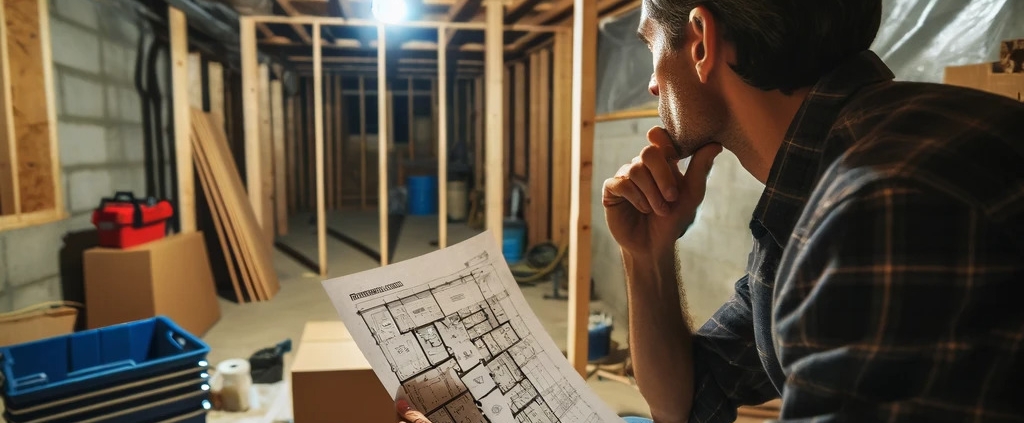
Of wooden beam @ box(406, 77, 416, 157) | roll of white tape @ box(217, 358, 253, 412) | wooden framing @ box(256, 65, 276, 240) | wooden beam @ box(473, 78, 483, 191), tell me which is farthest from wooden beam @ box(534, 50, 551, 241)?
wooden beam @ box(406, 77, 416, 157)

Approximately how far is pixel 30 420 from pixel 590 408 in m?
1.41

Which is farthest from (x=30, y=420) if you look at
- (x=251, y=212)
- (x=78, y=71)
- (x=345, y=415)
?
(x=251, y=212)

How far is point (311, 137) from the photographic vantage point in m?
8.27

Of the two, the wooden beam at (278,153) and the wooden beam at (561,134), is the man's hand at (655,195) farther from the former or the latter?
the wooden beam at (278,153)

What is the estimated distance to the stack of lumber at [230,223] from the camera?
369 centimetres

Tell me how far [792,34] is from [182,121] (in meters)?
3.68

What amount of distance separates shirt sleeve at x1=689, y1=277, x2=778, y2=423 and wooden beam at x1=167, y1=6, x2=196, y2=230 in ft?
10.9

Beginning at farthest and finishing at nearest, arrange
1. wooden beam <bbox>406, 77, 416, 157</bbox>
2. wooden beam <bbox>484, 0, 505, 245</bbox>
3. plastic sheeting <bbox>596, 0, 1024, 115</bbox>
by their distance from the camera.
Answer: wooden beam <bbox>406, 77, 416, 157</bbox> < wooden beam <bbox>484, 0, 505, 245</bbox> < plastic sheeting <bbox>596, 0, 1024, 115</bbox>

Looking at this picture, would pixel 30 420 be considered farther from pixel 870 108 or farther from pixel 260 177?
pixel 260 177

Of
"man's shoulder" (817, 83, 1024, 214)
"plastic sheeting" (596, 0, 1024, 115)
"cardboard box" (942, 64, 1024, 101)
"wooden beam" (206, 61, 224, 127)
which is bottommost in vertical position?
"man's shoulder" (817, 83, 1024, 214)

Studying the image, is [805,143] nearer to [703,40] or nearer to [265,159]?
[703,40]

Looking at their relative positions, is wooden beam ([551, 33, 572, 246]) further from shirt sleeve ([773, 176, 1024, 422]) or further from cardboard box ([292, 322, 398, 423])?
shirt sleeve ([773, 176, 1024, 422])

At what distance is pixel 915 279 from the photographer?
1.17 ft

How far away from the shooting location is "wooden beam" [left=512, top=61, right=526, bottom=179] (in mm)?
5727
